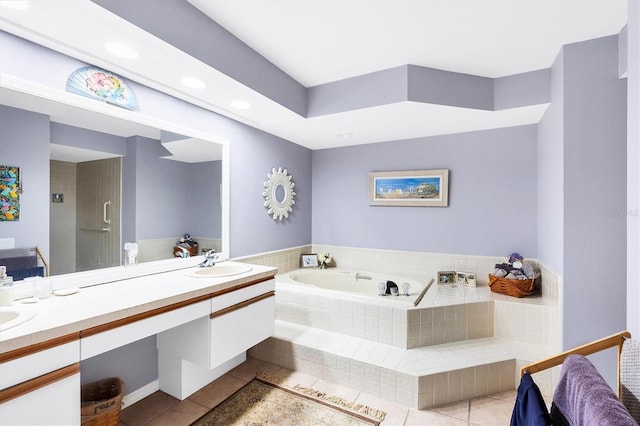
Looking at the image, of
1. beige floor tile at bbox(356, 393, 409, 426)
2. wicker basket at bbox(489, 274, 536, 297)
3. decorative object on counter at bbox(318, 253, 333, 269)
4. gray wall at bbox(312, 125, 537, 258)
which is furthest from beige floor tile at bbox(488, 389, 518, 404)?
decorative object on counter at bbox(318, 253, 333, 269)

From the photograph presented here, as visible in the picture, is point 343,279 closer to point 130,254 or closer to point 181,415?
point 181,415

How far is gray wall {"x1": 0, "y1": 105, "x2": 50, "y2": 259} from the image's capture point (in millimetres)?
1465

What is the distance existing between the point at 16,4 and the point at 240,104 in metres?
1.35

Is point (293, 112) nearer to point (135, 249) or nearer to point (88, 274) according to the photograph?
point (135, 249)

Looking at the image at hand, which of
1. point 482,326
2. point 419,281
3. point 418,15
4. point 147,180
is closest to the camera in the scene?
point 418,15

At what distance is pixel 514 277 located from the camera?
2.63 meters

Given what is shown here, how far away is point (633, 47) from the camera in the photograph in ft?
3.86

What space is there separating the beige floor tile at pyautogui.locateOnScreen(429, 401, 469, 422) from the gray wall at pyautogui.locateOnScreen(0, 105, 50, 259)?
2.60 meters

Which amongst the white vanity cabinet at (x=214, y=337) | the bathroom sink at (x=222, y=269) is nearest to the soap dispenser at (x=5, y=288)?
the white vanity cabinet at (x=214, y=337)

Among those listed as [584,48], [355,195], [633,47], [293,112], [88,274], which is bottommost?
[88,274]

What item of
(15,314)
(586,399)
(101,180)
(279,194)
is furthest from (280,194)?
(586,399)

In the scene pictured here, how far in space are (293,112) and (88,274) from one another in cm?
191

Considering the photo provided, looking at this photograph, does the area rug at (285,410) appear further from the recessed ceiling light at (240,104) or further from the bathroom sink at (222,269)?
the recessed ceiling light at (240,104)

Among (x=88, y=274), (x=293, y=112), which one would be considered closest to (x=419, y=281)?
(x=293, y=112)
